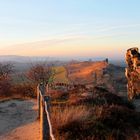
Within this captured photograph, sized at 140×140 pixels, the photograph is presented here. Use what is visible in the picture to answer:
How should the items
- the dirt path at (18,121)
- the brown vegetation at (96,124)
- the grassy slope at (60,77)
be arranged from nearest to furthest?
the brown vegetation at (96,124) < the dirt path at (18,121) < the grassy slope at (60,77)

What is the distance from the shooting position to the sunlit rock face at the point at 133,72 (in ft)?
123

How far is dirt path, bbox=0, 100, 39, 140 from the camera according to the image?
1503cm

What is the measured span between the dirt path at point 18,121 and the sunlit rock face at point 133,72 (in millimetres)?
14722

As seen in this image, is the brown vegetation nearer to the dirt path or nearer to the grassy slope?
the dirt path

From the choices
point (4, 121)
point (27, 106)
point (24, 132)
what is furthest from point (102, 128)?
point (27, 106)

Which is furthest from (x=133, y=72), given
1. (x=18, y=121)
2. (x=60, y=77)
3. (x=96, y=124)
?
(x=60, y=77)

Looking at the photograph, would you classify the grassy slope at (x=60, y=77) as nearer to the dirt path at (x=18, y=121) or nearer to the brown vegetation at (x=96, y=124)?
the dirt path at (x=18, y=121)

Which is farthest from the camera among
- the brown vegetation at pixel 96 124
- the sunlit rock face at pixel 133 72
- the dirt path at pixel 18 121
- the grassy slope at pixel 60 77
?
the grassy slope at pixel 60 77

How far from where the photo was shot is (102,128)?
13.8 metres

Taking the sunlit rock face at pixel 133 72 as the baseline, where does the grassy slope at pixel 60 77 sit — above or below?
below

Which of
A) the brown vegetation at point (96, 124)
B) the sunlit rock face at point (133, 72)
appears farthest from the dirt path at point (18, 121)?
the sunlit rock face at point (133, 72)

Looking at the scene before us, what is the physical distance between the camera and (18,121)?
18.1 metres

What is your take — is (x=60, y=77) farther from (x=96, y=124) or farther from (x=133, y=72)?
(x=96, y=124)

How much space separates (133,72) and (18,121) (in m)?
23.1
